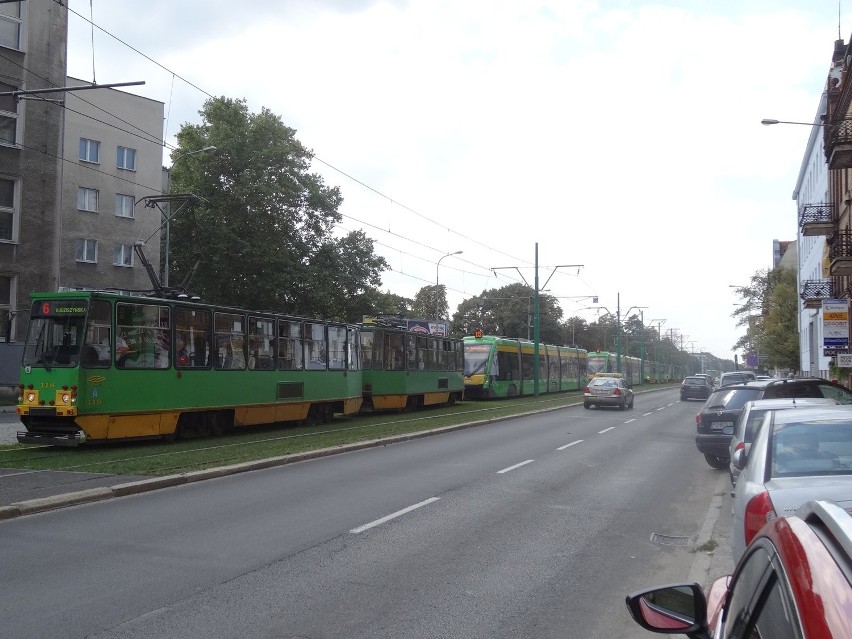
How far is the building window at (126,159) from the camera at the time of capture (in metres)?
41.4

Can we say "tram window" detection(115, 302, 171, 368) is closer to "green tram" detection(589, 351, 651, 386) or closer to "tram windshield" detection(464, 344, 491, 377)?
"tram windshield" detection(464, 344, 491, 377)

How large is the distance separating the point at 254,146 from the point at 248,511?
36973 millimetres

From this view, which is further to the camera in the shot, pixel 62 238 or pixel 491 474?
pixel 62 238

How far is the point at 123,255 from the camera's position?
136 ft

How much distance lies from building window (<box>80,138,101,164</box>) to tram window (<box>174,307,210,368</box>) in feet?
79.3

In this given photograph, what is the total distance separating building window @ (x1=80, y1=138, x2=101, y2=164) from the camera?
131 feet

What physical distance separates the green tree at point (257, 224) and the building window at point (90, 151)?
15.5ft

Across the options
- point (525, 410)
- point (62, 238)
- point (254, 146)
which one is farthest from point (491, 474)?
point (254, 146)

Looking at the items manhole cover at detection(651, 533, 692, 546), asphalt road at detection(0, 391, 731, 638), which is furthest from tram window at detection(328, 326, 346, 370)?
manhole cover at detection(651, 533, 692, 546)

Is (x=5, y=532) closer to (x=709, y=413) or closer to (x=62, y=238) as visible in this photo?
(x=709, y=413)

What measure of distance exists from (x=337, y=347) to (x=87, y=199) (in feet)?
66.8

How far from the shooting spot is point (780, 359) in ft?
181

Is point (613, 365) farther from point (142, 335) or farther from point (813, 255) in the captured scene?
point (142, 335)

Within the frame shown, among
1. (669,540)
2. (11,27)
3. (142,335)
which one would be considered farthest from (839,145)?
(11,27)
